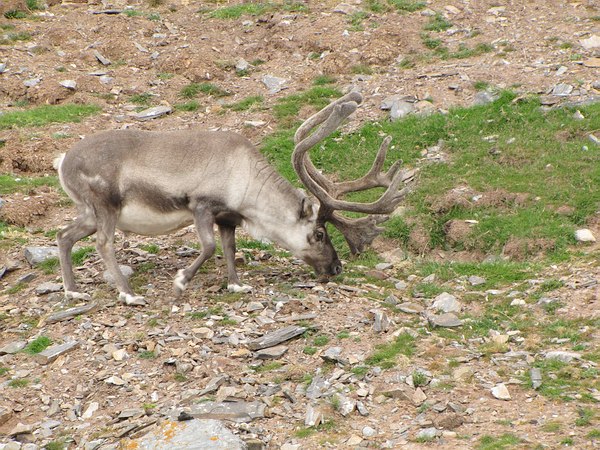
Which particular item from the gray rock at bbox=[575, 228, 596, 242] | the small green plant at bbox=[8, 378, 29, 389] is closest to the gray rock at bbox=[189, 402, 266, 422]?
the small green plant at bbox=[8, 378, 29, 389]

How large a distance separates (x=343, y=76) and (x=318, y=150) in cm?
323

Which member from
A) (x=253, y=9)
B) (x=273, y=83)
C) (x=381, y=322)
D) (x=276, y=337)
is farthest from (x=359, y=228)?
(x=253, y=9)

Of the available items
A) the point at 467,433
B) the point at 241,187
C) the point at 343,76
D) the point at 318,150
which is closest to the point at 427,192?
the point at 318,150

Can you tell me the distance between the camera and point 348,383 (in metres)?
9.47

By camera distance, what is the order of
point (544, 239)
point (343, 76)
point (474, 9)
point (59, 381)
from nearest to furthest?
1. point (59, 381)
2. point (544, 239)
3. point (343, 76)
4. point (474, 9)

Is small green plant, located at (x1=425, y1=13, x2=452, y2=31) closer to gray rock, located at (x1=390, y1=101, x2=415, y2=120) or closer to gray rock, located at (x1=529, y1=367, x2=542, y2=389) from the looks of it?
gray rock, located at (x1=390, y1=101, x2=415, y2=120)

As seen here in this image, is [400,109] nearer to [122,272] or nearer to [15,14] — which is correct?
A: [122,272]

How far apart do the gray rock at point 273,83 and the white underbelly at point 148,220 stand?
713 centimetres

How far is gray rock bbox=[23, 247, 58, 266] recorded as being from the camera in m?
13.1

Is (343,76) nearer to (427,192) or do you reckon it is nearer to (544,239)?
(427,192)

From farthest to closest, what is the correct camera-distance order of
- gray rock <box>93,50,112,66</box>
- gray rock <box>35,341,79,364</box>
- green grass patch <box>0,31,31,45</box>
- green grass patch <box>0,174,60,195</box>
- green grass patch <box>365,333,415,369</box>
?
green grass patch <box>0,31,31,45</box>, gray rock <box>93,50,112,66</box>, green grass patch <box>0,174,60,195</box>, gray rock <box>35,341,79,364</box>, green grass patch <box>365,333,415,369</box>

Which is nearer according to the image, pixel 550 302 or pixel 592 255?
pixel 550 302

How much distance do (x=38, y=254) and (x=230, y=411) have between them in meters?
5.24

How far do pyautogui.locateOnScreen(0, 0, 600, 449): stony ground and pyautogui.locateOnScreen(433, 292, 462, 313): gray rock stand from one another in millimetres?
26
